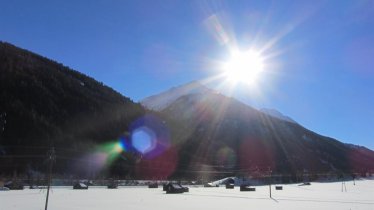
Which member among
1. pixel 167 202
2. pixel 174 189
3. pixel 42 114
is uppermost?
pixel 42 114

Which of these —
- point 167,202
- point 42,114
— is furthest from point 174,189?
point 42,114

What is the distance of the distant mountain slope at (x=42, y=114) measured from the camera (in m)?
148

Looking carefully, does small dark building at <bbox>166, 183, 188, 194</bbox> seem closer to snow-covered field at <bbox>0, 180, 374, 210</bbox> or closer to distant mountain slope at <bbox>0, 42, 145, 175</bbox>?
snow-covered field at <bbox>0, 180, 374, 210</bbox>

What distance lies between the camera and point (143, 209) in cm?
3406

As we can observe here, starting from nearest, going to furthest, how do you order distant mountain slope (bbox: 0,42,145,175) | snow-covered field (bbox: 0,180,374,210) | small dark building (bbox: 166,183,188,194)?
snow-covered field (bbox: 0,180,374,210) < small dark building (bbox: 166,183,188,194) < distant mountain slope (bbox: 0,42,145,175)

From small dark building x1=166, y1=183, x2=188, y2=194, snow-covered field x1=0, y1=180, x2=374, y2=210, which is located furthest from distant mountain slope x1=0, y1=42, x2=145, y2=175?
snow-covered field x1=0, y1=180, x2=374, y2=210

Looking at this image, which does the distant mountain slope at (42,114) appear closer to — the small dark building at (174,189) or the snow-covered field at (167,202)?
the small dark building at (174,189)

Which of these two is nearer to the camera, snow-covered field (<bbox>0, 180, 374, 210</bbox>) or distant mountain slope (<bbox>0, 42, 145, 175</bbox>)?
snow-covered field (<bbox>0, 180, 374, 210</bbox>)

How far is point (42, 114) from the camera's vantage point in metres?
162

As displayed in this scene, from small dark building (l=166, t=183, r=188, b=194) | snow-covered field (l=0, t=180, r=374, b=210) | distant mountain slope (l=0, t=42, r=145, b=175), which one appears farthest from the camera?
distant mountain slope (l=0, t=42, r=145, b=175)

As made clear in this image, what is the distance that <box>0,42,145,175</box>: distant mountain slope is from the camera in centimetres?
14762

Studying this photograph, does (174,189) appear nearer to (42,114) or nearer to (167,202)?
(167,202)

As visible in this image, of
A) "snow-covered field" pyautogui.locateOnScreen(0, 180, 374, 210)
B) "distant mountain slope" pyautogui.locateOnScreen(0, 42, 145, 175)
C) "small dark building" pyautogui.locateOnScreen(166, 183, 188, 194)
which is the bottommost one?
"snow-covered field" pyautogui.locateOnScreen(0, 180, 374, 210)

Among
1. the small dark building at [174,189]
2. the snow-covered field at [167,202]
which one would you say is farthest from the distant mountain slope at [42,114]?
the snow-covered field at [167,202]
